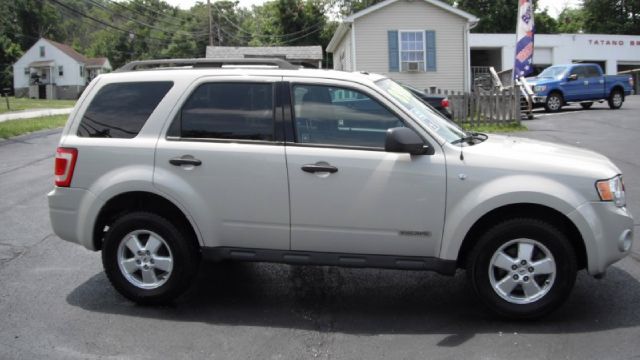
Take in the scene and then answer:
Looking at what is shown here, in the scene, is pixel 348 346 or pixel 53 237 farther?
pixel 53 237

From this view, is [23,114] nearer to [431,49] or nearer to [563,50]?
[431,49]

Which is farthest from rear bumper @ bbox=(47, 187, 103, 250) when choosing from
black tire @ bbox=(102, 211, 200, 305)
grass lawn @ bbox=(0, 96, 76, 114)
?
grass lawn @ bbox=(0, 96, 76, 114)

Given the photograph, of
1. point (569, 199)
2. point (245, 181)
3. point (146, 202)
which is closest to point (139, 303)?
point (146, 202)

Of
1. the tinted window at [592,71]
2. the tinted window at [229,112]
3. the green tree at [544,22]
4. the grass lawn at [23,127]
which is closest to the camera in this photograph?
the tinted window at [229,112]

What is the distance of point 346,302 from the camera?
5688 millimetres

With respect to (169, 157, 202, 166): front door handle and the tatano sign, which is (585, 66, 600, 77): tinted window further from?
(169, 157, 202, 166): front door handle

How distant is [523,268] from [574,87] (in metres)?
22.6

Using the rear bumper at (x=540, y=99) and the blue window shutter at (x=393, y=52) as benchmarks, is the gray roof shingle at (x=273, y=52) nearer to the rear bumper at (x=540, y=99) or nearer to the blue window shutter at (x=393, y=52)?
the blue window shutter at (x=393, y=52)

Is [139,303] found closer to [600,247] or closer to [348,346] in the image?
[348,346]

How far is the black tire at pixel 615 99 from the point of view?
26.5m

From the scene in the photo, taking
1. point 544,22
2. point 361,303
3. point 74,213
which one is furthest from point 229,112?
point 544,22

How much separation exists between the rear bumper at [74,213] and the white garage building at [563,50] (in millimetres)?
35844

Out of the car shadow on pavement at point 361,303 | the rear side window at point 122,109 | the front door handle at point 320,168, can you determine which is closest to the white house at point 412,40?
the car shadow on pavement at point 361,303

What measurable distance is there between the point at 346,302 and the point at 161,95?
231cm
